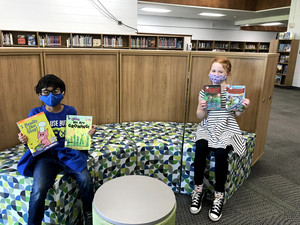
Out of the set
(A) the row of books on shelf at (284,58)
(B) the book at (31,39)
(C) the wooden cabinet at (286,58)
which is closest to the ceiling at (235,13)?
(C) the wooden cabinet at (286,58)

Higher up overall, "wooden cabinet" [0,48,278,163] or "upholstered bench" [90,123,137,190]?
"wooden cabinet" [0,48,278,163]

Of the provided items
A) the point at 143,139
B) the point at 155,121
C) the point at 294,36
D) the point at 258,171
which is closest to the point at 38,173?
the point at 143,139

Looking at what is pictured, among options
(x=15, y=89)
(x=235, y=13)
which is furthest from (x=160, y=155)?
(x=235, y=13)

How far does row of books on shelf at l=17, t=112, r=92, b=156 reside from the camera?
153 centimetres

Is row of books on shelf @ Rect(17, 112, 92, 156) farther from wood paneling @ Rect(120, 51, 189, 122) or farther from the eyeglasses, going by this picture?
wood paneling @ Rect(120, 51, 189, 122)

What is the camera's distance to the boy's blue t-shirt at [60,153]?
5.08 ft

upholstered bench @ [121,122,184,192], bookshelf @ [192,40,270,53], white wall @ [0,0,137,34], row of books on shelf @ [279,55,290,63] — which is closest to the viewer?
upholstered bench @ [121,122,184,192]

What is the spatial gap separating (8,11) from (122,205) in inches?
246

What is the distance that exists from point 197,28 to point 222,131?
11538mm

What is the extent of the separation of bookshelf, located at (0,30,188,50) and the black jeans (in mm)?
5383

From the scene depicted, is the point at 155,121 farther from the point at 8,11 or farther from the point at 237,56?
the point at 8,11

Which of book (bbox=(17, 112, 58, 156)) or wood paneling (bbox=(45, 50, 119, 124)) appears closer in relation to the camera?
book (bbox=(17, 112, 58, 156))

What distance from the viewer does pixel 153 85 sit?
268 centimetres

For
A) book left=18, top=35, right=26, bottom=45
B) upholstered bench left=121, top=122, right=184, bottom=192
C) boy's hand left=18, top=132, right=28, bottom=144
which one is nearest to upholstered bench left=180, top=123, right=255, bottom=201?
upholstered bench left=121, top=122, right=184, bottom=192
